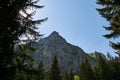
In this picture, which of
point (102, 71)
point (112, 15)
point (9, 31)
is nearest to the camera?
point (9, 31)

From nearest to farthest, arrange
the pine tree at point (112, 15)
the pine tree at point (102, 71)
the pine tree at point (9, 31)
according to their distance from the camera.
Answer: the pine tree at point (9, 31), the pine tree at point (112, 15), the pine tree at point (102, 71)

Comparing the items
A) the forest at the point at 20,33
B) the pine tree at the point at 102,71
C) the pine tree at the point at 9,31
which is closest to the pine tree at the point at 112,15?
the forest at the point at 20,33

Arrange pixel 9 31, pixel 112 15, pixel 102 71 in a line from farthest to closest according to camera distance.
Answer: pixel 102 71, pixel 112 15, pixel 9 31

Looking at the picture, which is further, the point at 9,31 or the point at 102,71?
the point at 102,71

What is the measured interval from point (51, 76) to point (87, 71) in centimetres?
2291

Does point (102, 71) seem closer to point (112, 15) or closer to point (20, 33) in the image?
point (112, 15)

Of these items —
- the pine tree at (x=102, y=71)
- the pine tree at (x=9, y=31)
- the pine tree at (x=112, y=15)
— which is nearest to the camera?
the pine tree at (x=9, y=31)

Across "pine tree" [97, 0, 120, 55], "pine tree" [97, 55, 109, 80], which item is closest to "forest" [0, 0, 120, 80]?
"pine tree" [97, 0, 120, 55]

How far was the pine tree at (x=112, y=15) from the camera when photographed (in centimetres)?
1656

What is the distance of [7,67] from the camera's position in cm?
A: 1431

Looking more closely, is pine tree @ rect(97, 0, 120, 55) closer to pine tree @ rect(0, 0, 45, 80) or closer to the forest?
the forest

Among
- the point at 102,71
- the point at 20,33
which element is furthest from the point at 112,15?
the point at 102,71

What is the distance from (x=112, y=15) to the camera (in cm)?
1744

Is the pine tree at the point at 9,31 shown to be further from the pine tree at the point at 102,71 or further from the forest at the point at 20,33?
the pine tree at the point at 102,71
